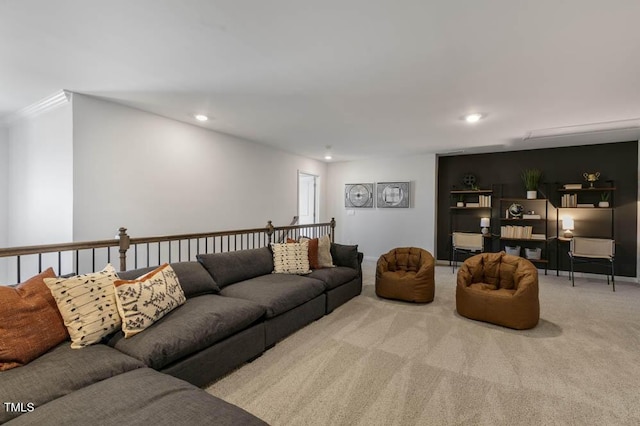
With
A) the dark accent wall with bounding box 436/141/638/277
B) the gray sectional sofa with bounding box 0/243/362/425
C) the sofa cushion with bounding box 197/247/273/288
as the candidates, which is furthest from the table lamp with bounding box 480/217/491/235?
the sofa cushion with bounding box 197/247/273/288

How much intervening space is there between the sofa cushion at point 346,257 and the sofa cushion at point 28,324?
309 cm

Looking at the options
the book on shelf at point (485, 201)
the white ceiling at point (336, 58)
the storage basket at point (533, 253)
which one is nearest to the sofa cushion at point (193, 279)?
the white ceiling at point (336, 58)

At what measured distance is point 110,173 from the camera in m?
3.44

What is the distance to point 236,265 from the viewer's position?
328cm

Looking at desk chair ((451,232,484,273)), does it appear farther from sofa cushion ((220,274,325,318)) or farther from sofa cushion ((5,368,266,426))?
sofa cushion ((5,368,266,426))

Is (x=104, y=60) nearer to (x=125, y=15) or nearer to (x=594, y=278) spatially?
(x=125, y=15)

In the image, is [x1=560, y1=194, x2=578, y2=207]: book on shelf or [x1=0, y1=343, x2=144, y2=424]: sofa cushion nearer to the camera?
Answer: [x1=0, y1=343, x2=144, y2=424]: sofa cushion

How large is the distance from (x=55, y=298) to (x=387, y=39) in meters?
2.73

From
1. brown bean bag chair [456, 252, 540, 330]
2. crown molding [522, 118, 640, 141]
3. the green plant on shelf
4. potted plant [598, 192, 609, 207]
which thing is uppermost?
crown molding [522, 118, 640, 141]

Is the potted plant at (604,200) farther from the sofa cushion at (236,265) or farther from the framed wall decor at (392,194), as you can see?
the sofa cushion at (236,265)

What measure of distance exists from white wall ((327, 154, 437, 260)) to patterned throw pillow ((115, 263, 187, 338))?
17.9 ft

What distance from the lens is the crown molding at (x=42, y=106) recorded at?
124 inches

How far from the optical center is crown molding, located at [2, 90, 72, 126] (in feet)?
10.4

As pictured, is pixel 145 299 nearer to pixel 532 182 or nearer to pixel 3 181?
pixel 3 181
